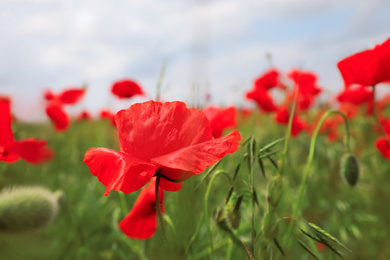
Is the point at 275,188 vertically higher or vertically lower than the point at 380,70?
lower

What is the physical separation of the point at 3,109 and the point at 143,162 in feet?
1.22

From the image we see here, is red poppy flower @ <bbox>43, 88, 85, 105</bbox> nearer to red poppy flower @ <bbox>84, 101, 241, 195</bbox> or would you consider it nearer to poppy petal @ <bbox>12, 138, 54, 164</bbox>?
poppy petal @ <bbox>12, 138, 54, 164</bbox>

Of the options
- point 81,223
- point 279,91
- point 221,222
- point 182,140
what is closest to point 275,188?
point 221,222

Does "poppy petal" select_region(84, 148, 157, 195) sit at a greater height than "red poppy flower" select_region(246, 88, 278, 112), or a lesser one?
lesser

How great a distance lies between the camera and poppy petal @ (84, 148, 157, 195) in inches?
27.7

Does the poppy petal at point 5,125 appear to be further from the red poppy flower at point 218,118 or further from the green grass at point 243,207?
the red poppy flower at point 218,118

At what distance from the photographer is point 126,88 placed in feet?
8.27

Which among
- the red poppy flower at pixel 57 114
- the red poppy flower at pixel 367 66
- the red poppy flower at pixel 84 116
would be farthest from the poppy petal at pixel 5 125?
the red poppy flower at pixel 84 116

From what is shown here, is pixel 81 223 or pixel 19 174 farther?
pixel 81 223

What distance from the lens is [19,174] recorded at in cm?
130

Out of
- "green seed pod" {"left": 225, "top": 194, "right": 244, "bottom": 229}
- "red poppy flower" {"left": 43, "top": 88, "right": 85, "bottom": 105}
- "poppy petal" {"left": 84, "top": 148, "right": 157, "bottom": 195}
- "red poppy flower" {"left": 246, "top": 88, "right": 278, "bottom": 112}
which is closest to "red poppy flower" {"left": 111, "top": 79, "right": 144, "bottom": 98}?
"red poppy flower" {"left": 43, "top": 88, "right": 85, "bottom": 105}

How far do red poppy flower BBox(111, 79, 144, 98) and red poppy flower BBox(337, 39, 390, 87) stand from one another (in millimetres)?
1537

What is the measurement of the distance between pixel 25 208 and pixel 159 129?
0.91 ft

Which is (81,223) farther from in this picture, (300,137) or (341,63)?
(300,137)
